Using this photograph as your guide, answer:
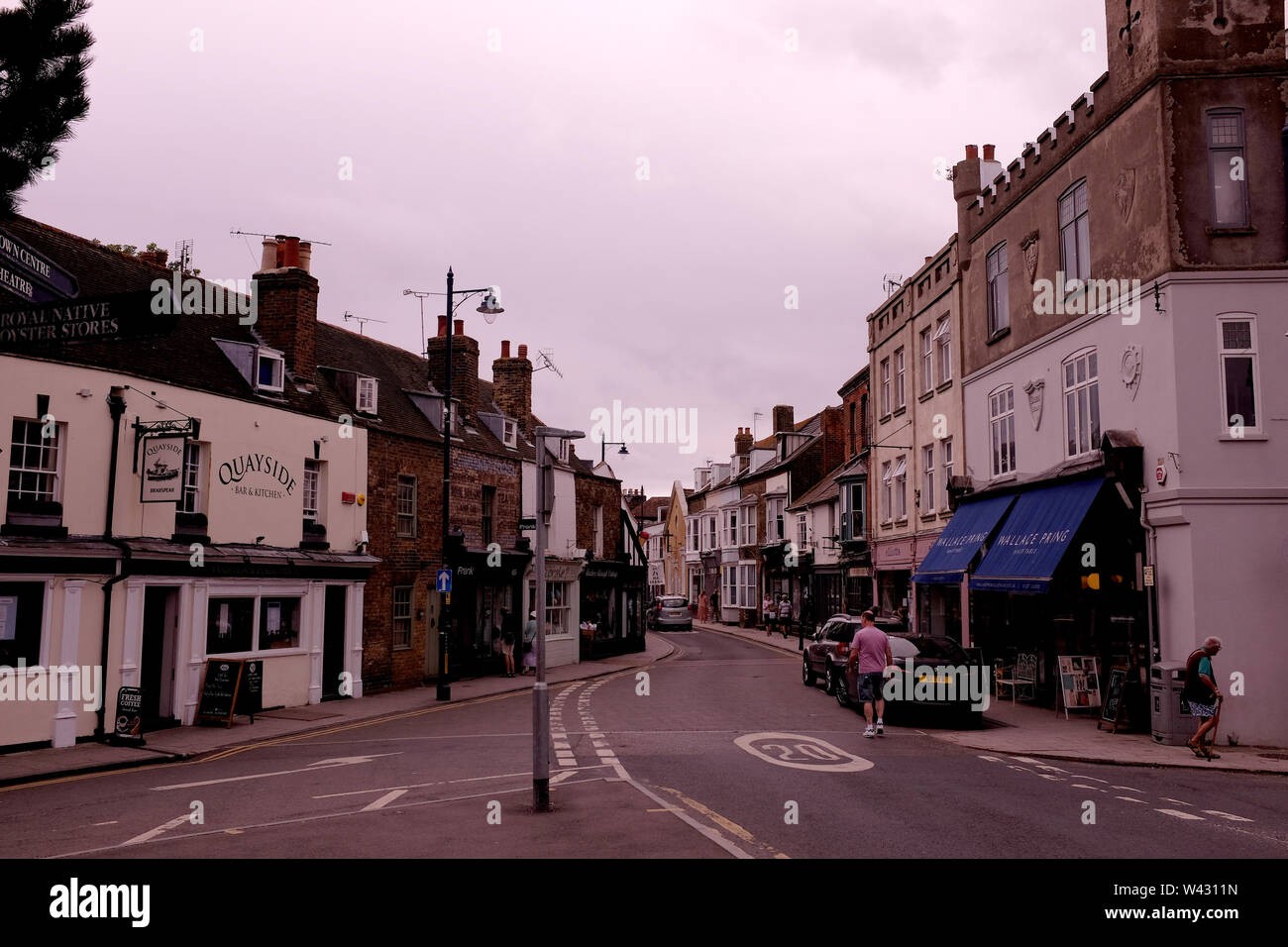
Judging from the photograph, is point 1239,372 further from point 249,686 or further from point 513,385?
point 513,385

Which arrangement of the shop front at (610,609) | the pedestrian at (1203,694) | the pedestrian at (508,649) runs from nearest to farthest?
1. the pedestrian at (1203,694)
2. the pedestrian at (508,649)
3. the shop front at (610,609)

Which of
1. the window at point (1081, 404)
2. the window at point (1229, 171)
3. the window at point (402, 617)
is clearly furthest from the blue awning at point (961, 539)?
the window at point (402, 617)

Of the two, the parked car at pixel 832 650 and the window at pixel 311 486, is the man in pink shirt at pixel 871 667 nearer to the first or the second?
the parked car at pixel 832 650

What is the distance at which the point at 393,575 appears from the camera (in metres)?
26.5

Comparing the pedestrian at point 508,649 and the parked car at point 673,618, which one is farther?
the parked car at point 673,618

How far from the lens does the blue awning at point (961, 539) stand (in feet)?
75.5

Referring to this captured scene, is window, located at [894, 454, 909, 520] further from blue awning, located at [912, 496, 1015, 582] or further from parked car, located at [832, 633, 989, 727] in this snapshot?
parked car, located at [832, 633, 989, 727]

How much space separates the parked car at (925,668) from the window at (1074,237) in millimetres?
8081

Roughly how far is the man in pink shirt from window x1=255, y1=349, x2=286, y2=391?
1481 centimetres

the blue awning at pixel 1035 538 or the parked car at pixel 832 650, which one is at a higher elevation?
the blue awning at pixel 1035 538

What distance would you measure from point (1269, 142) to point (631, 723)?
1530 centimetres

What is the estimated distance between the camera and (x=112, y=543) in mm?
18078

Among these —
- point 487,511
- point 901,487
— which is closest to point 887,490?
point 901,487
